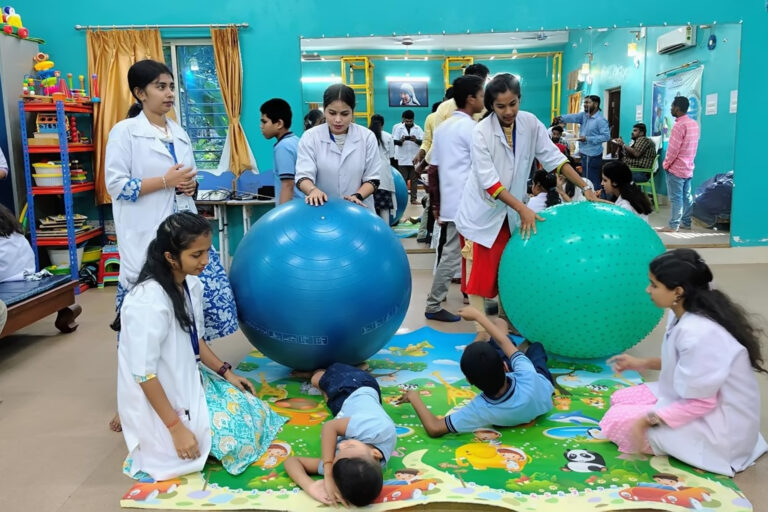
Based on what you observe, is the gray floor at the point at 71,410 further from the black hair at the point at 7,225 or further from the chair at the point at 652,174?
the chair at the point at 652,174

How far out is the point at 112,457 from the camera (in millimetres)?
Result: 2719

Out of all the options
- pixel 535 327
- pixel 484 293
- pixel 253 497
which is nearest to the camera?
pixel 253 497

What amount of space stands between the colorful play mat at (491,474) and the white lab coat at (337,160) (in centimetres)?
127

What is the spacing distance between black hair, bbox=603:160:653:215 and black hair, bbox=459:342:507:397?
2220 millimetres

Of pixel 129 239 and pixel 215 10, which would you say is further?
pixel 215 10

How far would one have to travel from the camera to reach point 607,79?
611 cm

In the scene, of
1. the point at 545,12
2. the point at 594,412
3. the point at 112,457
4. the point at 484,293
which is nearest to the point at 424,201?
the point at 545,12

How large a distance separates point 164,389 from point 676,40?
5.47m

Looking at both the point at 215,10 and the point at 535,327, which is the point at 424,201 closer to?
the point at 215,10

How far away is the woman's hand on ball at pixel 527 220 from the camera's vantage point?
3.41m

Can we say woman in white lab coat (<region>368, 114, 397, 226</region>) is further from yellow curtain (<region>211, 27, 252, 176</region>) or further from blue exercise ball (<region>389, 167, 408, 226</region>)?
yellow curtain (<region>211, 27, 252, 176</region>)

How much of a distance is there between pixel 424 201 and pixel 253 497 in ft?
15.5

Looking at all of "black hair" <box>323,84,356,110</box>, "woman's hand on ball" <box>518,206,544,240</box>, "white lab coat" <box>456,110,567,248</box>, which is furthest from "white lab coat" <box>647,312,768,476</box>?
"black hair" <box>323,84,356,110</box>

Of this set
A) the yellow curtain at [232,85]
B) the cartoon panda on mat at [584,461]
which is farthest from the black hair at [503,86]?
the yellow curtain at [232,85]
